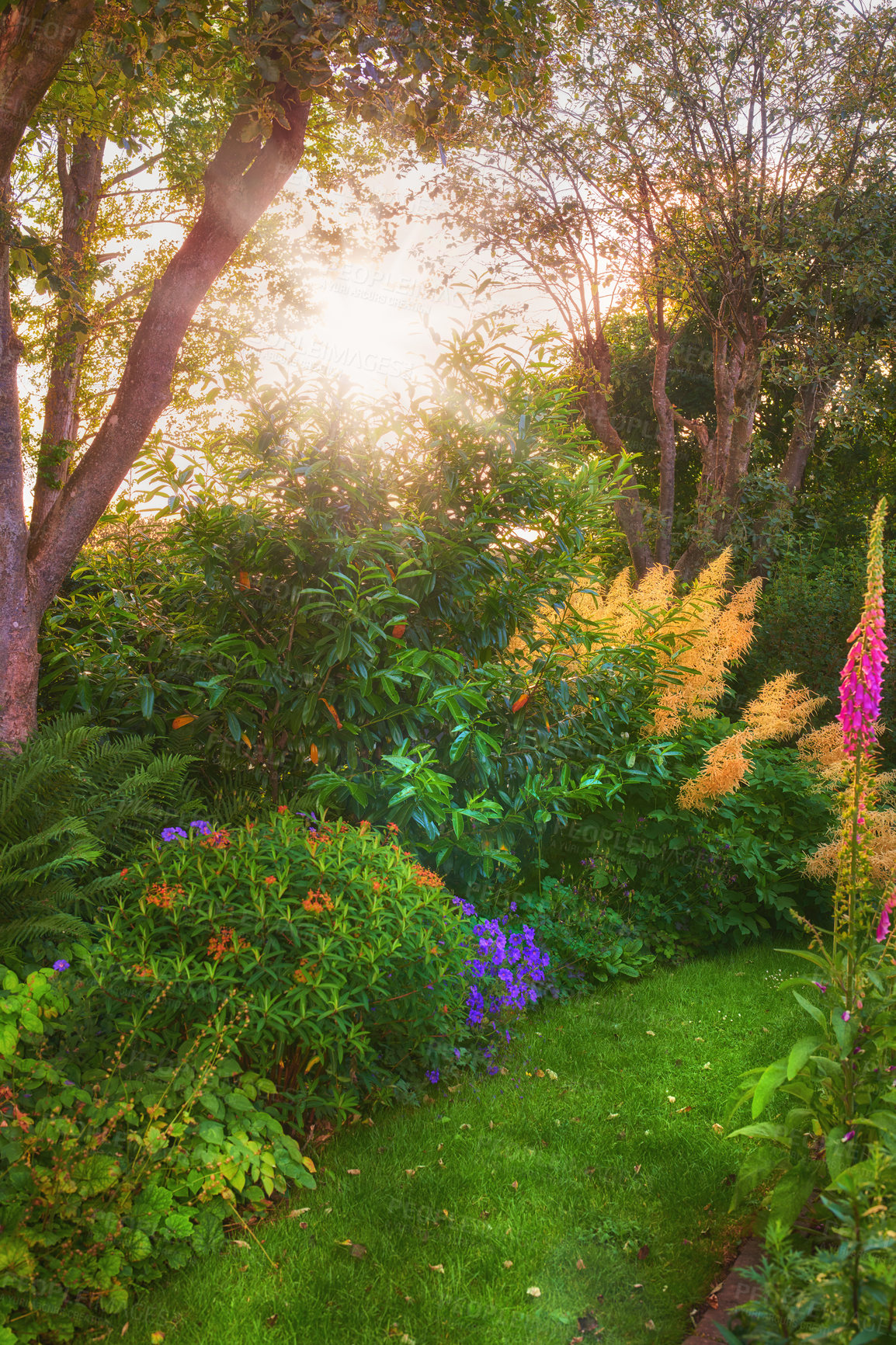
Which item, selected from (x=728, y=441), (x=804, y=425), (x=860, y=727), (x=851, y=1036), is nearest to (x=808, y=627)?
(x=728, y=441)

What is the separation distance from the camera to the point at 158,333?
4293mm

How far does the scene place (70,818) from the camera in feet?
10.1

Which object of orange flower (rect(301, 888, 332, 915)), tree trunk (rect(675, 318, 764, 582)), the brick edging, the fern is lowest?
the brick edging

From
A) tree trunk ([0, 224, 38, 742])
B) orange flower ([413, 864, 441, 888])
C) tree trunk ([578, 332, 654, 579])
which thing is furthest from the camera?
tree trunk ([578, 332, 654, 579])

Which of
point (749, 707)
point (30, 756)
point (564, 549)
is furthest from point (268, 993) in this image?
point (749, 707)

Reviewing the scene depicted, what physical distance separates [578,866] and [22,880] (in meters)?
3.38

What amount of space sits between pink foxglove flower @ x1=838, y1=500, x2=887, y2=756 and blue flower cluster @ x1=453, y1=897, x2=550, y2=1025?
77.6 inches

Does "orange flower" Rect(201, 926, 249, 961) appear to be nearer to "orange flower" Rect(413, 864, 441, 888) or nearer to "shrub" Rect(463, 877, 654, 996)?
"orange flower" Rect(413, 864, 441, 888)

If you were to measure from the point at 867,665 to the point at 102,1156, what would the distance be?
234cm

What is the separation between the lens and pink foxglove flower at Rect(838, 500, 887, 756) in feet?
7.03

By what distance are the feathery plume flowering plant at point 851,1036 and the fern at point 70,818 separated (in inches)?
86.7

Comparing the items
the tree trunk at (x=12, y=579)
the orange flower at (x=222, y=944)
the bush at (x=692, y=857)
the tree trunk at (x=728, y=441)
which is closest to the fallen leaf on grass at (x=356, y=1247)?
the orange flower at (x=222, y=944)

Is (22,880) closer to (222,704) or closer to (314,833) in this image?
(314,833)

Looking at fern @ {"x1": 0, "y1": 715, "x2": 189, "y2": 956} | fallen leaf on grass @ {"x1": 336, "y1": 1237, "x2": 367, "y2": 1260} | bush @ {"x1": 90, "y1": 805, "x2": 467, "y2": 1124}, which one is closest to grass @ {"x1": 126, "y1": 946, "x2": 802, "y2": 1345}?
fallen leaf on grass @ {"x1": 336, "y1": 1237, "x2": 367, "y2": 1260}
